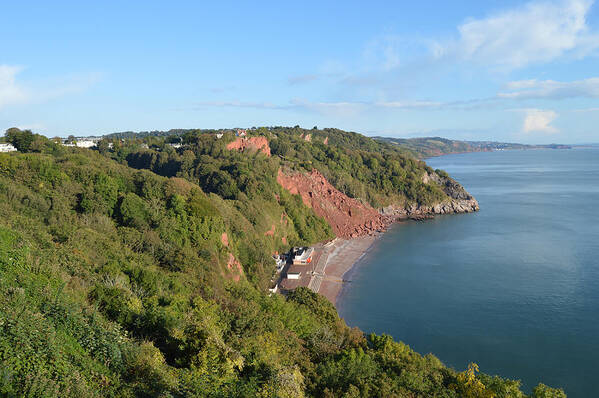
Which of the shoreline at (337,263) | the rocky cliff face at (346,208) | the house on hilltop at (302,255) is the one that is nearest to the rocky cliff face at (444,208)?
the rocky cliff face at (346,208)

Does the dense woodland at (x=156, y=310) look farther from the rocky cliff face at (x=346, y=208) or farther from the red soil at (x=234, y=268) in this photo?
the rocky cliff face at (x=346, y=208)

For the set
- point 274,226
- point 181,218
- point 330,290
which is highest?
point 181,218

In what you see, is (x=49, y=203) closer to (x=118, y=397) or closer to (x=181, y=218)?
(x=181, y=218)

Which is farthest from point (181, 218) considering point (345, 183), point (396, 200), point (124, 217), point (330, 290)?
point (396, 200)

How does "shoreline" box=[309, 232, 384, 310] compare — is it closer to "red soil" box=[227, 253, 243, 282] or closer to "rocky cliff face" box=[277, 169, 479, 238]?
"rocky cliff face" box=[277, 169, 479, 238]

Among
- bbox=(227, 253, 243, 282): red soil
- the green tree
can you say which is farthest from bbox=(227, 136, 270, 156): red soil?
bbox=(227, 253, 243, 282): red soil

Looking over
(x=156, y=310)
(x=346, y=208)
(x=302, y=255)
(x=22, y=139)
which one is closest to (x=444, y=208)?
(x=346, y=208)

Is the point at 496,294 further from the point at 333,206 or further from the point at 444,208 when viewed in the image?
the point at 444,208
